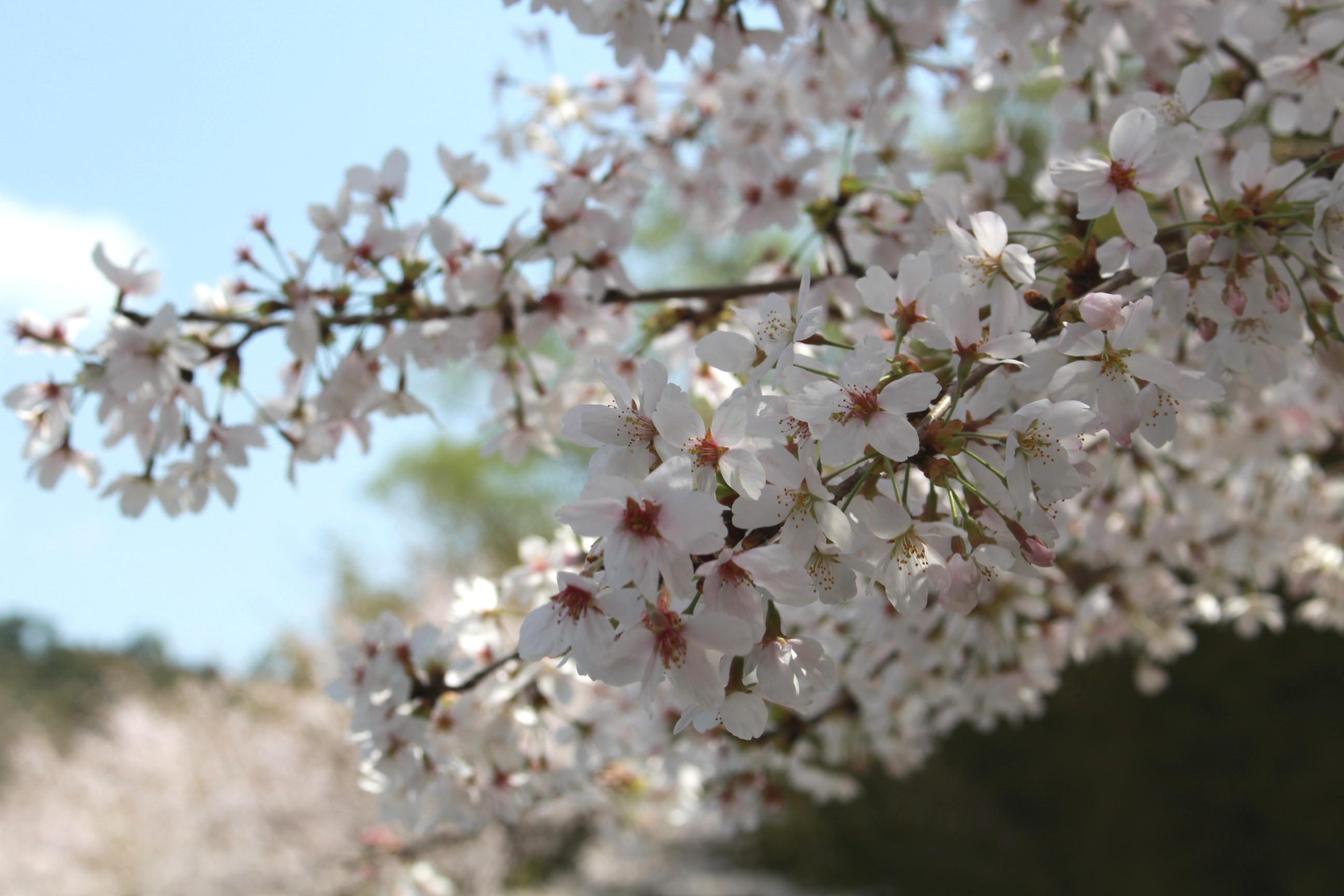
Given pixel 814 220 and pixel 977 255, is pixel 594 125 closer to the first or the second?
pixel 814 220

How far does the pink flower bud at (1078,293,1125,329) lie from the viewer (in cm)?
76

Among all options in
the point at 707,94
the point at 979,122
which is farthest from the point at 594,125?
the point at 979,122

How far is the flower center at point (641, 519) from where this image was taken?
2.24 feet

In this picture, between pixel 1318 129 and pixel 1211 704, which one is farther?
pixel 1211 704

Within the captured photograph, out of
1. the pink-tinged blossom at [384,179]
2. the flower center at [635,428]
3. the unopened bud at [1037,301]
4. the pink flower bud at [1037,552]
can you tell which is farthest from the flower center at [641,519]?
the pink-tinged blossom at [384,179]

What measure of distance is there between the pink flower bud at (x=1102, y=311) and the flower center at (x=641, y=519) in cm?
42

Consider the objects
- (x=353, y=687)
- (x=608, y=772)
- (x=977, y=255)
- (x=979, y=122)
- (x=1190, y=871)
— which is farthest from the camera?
(x=979, y=122)

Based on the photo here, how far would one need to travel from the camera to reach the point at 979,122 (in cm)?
916

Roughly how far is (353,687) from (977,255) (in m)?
1.06

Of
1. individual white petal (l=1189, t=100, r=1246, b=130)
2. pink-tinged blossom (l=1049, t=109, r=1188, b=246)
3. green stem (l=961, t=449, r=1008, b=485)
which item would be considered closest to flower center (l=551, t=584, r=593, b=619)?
green stem (l=961, t=449, r=1008, b=485)

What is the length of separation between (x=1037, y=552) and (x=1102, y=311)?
0.22 metres

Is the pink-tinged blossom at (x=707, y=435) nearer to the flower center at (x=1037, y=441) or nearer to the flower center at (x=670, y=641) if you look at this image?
the flower center at (x=670, y=641)

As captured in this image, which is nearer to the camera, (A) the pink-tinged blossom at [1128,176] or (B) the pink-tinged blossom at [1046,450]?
(B) the pink-tinged blossom at [1046,450]

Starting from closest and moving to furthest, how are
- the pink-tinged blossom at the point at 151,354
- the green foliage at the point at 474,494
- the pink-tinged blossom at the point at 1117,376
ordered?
the pink-tinged blossom at the point at 1117,376 → the pink-tinged blossom at the point at 151,354 → the green foliage at the point at 474,494
